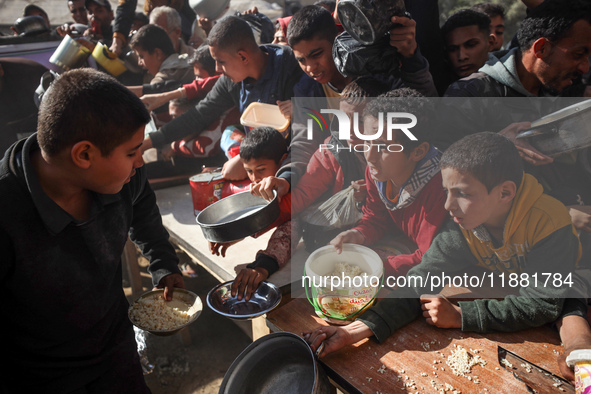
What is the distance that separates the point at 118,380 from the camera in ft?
5.07

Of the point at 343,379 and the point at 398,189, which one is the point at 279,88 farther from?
the point at 343,379

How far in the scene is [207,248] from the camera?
2.45 meters

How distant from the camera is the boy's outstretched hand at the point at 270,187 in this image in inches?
81.0

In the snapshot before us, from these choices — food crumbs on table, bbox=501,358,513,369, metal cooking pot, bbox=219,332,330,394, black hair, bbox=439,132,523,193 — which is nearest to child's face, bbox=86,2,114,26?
metal cooking pot, bbox=219,332,330,394

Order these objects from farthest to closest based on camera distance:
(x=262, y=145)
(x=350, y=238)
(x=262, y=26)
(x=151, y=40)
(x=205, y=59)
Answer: (x=262, y=26), (x=151, y=40), (x=205, y=59), (x=262, y=145), (x=350, y=238)

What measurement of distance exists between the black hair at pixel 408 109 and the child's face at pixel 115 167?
2.85 feet

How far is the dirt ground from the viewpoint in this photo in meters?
2.51

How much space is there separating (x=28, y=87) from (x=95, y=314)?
4.02m

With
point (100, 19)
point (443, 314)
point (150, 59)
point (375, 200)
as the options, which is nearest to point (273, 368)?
point (443, 314)

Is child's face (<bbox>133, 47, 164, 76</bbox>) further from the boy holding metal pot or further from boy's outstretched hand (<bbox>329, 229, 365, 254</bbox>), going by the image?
boy's outstretched hand (<bbox>329, 229, 365, 254</bbox>)

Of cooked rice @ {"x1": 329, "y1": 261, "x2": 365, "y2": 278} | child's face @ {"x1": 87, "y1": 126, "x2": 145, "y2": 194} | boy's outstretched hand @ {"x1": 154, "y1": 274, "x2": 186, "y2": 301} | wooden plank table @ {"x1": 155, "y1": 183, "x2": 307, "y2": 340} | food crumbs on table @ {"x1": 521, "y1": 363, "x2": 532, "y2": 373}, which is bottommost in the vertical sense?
wooden plank table @ {"x1": 155, "y1": 183, "x2": 307, "y2": 340}

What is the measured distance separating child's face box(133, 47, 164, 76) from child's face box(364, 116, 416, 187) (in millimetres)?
3080

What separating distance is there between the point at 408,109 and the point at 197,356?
2.13 meters

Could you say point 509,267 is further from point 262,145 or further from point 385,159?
point 262,145
